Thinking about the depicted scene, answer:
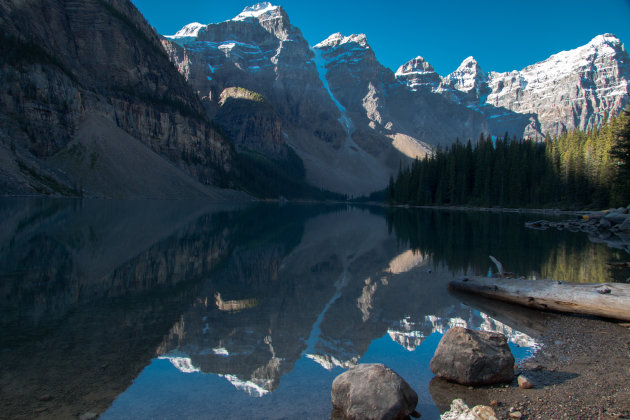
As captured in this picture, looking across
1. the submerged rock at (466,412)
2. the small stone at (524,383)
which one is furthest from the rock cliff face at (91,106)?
the small stone at (524,383)

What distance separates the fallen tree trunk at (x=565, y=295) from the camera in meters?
9.18

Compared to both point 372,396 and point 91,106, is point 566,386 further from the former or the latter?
point 91,106

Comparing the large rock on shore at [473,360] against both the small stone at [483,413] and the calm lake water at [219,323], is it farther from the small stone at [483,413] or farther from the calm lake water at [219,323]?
the small stone at [483,413]

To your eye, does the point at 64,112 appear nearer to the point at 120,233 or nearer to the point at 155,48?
the point at 155,48

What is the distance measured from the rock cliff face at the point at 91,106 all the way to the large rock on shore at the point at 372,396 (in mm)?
76673

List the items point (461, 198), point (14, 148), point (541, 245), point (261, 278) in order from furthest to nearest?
point (461, 198) → point (14, 148) → point (541, 245) → point (261, 278)

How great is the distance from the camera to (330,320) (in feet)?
30.4

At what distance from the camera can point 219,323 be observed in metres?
8.51

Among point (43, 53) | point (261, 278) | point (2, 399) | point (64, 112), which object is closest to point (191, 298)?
point (261, 278)

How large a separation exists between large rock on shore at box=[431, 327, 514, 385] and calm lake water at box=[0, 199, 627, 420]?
11.9 inches

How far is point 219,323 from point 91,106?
389 feet

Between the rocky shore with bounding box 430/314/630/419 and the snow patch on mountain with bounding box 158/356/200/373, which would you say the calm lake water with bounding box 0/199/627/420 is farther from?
the rocky shore with bounding box 430/314/630/419

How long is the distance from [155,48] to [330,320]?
16621 cm

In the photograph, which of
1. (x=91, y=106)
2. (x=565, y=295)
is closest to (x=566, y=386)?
(x=565, y=295)
